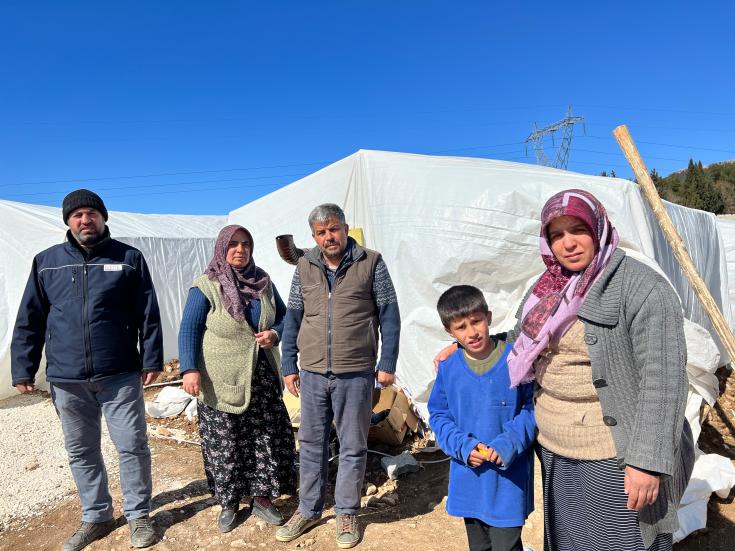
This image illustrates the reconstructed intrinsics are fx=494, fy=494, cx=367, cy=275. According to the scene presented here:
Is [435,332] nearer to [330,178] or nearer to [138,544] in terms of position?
[330,178]

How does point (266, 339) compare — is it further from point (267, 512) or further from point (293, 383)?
point (267, 512)

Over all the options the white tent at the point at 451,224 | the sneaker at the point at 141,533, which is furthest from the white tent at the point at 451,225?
the sneaker at the point at 141,533

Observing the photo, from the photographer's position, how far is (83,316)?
105 inches

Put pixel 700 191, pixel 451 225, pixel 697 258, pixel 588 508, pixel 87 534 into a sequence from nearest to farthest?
pixel 588 508
pixel 87 534
pixel 451 225
pixel 697 258
pixel 700 191

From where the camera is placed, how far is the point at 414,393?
4398 mm

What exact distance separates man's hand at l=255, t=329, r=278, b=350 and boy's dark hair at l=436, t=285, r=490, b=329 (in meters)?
1.35

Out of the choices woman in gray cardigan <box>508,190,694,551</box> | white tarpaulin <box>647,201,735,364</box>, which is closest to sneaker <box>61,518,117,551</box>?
woman in gray cardigan <box>508,190,694,551</box>

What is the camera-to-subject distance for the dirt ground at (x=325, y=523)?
279cm

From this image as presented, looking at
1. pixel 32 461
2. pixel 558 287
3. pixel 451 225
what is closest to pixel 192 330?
pixel 558 287

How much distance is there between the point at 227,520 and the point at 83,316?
4.72 feet

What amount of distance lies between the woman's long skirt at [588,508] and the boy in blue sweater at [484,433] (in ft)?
0.34

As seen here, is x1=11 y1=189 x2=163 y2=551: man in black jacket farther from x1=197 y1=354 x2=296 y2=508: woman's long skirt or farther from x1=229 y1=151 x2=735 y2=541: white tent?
x1=229 y1=151 x2=735 y2=541: white tent

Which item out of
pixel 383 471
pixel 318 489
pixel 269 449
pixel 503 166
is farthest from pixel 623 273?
pixel 503 166

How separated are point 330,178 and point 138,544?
3.57 m
